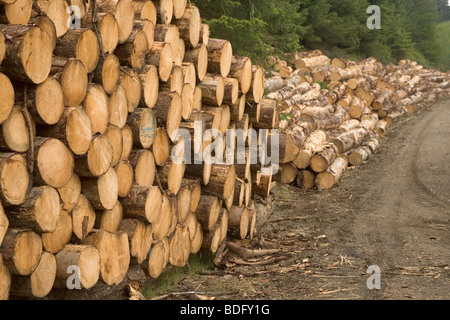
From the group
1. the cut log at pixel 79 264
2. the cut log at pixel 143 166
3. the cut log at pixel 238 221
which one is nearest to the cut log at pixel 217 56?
the cut log at pixel 238 221

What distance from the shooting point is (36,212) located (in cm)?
410

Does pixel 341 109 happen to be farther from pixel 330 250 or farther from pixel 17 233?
pixel 17 233

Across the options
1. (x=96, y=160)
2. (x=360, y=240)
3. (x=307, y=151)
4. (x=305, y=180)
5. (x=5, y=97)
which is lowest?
(x=305, y=180)

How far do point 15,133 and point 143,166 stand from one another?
1.79m

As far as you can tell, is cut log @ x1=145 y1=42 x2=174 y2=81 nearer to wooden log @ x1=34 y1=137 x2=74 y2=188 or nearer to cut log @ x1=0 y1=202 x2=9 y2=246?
wooden log @ x1=34 y1=137 x2=74 y2=188

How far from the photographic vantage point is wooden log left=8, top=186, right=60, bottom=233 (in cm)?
407

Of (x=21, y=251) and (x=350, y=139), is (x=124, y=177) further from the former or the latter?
(x=350, y=139)

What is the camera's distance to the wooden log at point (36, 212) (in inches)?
160

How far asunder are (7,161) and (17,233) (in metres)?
0.52

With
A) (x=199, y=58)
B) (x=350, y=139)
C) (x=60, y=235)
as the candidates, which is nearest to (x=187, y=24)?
(x=199, y=58)

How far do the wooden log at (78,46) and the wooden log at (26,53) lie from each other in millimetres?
457

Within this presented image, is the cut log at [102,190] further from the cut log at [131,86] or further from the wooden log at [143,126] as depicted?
the cut log at [131,86]
